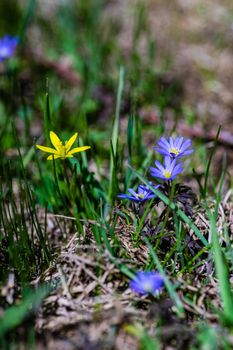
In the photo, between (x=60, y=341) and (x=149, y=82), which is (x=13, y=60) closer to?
(x=149, y=82)

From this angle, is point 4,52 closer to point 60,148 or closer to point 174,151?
point 60,148

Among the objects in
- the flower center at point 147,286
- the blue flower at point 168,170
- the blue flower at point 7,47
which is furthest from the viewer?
the blue flower at point 7,47

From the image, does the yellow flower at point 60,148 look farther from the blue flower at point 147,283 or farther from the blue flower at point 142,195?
the blue flower at point 147,283

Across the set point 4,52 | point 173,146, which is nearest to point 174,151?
point 173,146

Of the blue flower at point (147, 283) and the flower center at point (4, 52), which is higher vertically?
the flower center at point (4, 52)

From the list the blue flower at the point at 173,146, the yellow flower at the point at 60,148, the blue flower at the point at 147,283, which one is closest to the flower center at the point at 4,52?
the yellow flower at the point at 60,148

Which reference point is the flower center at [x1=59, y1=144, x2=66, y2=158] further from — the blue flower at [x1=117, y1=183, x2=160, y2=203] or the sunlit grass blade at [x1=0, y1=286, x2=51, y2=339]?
the sunlit grass blade at [x1=0, y1=286, x2=51, y2=339]

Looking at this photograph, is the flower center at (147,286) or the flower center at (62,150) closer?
the flower center at (147,286)
